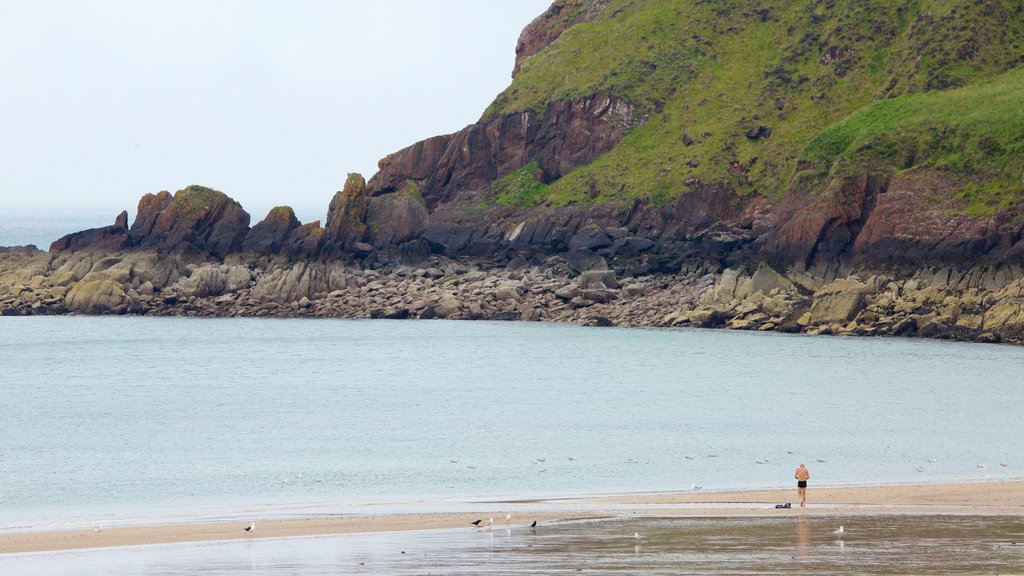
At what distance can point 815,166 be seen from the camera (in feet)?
354

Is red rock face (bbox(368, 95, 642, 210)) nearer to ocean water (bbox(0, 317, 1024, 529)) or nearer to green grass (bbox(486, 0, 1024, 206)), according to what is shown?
green grass (bbox(486, 0, 1024, 206))

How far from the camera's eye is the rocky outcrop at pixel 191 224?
389ft

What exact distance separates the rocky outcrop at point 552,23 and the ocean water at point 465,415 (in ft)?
212

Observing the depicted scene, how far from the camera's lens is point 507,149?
135 meters

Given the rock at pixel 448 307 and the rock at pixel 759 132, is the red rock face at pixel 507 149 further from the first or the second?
the rock at pixel 448 307

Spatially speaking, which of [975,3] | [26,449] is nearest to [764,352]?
[26,449]

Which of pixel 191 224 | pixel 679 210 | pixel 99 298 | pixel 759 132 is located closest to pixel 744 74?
pixel 759 132

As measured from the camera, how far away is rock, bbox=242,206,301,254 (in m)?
117

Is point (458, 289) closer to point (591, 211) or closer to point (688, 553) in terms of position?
point (591, 211)

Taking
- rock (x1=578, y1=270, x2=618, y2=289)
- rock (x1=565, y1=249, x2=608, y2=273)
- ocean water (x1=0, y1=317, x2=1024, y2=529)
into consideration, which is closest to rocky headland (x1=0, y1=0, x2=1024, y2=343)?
rock (x1=578, y1=270, x2=618, y2=289)

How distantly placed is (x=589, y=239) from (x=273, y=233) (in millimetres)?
26363

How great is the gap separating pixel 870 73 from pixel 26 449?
308 ft

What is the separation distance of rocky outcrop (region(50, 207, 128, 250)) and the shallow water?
93230mm

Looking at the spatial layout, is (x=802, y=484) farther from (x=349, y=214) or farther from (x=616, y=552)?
(x=349, y=214)
